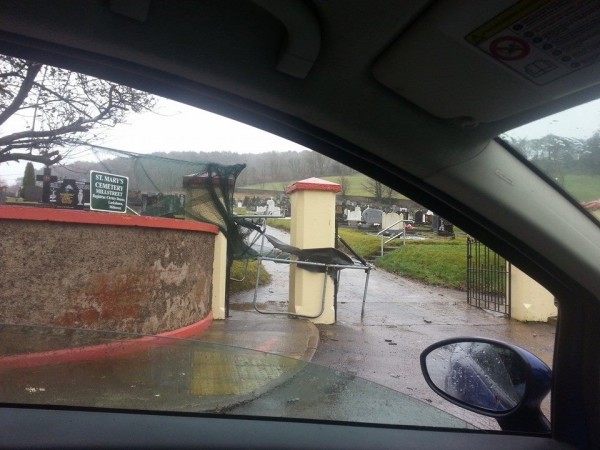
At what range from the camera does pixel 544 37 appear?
1.30 m

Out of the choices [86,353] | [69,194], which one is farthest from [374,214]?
[69,194]

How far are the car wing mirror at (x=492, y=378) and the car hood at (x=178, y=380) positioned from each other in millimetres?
159

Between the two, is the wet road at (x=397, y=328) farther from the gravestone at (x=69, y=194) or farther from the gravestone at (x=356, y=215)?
the gravestone at (x=69, y=194)

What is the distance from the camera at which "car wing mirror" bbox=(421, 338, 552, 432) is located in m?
1.93

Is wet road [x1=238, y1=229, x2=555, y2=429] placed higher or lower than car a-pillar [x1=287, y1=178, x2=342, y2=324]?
lower

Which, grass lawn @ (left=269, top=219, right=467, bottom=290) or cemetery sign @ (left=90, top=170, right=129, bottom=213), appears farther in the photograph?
grass lawn @ (left=269, top=219, right=467, bottom=290)

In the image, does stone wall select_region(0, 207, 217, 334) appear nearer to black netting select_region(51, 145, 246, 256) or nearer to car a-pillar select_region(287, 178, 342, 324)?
black netting select_region(51, 145, 246, 256)

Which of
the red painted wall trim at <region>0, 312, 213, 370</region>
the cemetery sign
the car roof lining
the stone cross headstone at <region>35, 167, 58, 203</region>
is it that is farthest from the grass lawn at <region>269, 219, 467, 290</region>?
the car roof lining

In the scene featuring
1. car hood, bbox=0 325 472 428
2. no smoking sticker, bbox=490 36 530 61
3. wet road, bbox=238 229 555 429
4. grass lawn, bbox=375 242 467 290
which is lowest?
wet road, bbox=238 229 555 429

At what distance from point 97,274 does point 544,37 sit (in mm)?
5429

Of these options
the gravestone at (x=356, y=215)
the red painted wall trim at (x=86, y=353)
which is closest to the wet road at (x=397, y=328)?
the gravestone at (x=356, y=215)

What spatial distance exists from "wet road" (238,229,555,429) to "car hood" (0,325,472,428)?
2.17ft

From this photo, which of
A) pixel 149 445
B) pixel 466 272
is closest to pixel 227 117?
pixel 149 445

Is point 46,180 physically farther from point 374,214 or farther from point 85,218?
point 374,214
